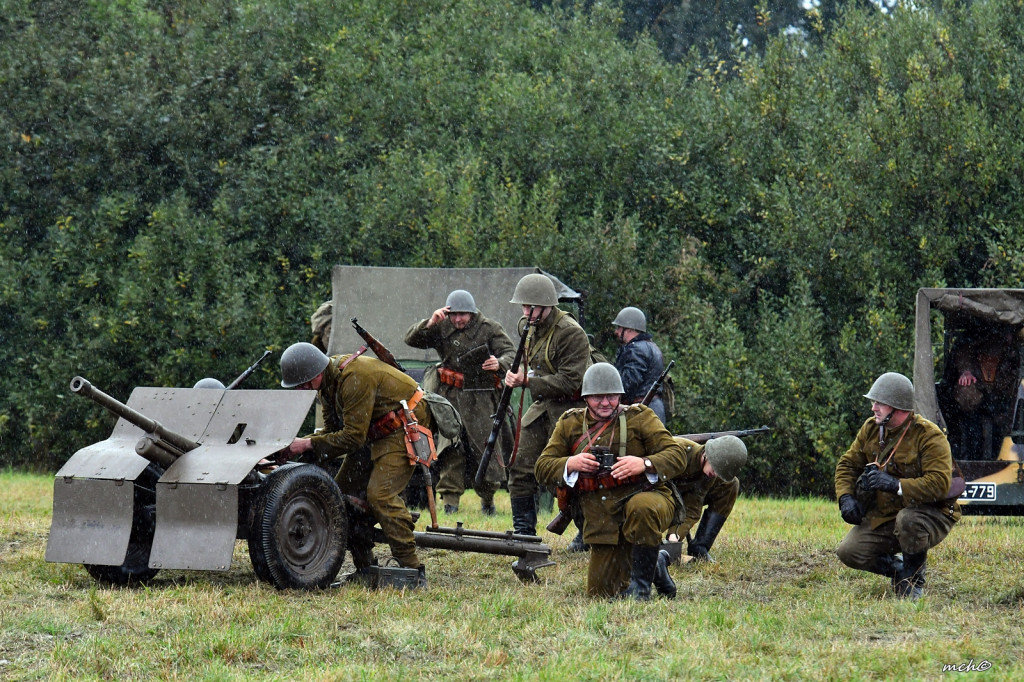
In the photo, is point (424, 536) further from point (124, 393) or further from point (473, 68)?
point (473, 68)

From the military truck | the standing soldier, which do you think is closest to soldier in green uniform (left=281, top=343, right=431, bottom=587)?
the standing soldier

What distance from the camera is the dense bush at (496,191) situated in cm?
1767

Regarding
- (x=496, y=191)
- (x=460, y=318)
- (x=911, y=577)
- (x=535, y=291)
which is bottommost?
(x=911, y=577)

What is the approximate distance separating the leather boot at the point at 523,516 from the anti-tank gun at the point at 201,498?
1.82m

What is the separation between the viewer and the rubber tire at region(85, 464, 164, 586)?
827 centimetres

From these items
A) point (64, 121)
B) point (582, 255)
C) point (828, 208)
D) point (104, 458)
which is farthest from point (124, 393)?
point (104, 458)

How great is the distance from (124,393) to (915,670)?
599 inches

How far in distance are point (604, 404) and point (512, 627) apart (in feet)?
5.19

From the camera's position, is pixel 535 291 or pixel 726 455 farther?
pixel 535 291

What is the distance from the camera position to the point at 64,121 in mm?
20016

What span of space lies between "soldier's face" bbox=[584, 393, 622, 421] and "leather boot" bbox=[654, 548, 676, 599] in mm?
885

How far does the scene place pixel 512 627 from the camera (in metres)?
7.04

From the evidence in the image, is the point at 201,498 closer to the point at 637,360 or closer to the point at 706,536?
the point at 706,536

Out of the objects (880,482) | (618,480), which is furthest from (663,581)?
(880,482)
